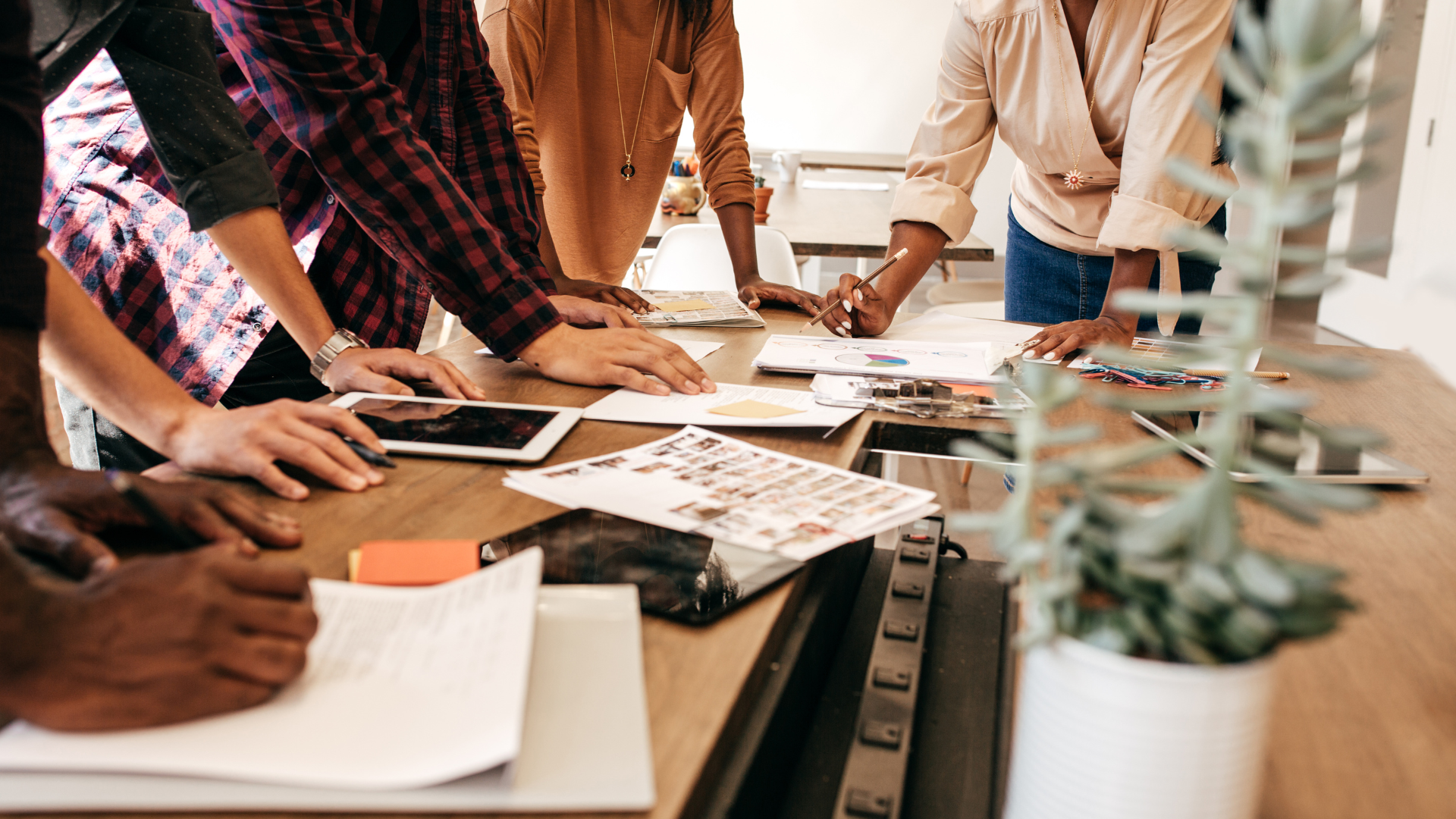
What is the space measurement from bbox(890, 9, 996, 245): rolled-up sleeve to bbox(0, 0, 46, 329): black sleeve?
132 cm

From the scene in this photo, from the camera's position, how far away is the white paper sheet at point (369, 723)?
426 mm

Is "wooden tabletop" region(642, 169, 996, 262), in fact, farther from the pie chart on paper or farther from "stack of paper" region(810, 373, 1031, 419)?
"stack of paper" region(810, 373, 1031, 419)

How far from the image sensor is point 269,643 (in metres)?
0.47

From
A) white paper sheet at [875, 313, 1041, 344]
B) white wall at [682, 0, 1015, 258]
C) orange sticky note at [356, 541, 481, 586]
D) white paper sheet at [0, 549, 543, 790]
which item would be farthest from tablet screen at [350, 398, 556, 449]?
white wall at [682, 0, 1015, 258]

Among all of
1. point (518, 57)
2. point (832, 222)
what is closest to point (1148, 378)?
point (518, 57)

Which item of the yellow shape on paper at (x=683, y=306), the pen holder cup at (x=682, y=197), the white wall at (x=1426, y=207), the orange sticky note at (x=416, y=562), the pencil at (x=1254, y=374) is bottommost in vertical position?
the white wall at (x=1426, y=207)

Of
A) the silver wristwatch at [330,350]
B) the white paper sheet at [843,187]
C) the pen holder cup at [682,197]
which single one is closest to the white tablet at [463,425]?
the silver wristwatch at [330,350]

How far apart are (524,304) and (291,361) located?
422mm

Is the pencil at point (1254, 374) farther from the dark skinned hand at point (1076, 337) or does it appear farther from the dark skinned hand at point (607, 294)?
the dark skinned hand at point (607, 294)

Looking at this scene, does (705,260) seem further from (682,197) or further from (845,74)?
(845,74)

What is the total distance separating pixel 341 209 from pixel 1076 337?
1.10 m

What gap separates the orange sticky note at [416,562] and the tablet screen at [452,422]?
26 cm

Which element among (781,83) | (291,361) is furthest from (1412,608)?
(781,83)

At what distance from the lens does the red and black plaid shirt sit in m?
1.16
